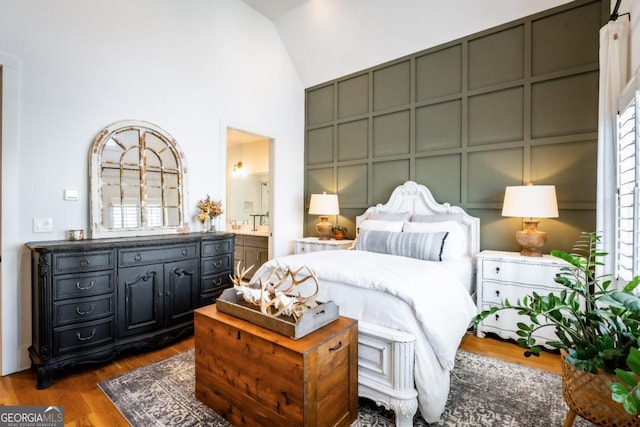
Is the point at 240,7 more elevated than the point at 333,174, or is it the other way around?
the point at 240,7

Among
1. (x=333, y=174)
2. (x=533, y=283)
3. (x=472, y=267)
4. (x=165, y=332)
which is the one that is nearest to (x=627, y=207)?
(x=533, y=283)

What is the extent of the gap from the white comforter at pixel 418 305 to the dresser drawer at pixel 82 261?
1460 mm

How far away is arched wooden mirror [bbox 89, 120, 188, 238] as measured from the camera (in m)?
2.80

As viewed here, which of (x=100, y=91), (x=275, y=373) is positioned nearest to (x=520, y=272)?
(x=275, y=373)

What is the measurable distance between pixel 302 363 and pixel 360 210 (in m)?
3.23

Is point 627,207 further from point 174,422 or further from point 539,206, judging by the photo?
point 174,422

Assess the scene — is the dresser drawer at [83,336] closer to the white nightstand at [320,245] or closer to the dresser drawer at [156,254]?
the dresser drawer at [156,254]

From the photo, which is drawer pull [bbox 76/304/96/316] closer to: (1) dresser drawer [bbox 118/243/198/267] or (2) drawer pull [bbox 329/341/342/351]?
(1) dresser drawer [bbox 118/243/198/267]

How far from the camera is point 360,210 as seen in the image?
4.48 meters

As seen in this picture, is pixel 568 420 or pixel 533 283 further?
pixel 533 283

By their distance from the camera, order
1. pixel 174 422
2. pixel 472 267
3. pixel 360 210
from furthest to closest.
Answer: pixel 360 210 < pixel 472 267 < pixel 174 422

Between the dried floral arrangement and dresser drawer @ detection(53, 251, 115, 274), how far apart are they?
1.11 meters

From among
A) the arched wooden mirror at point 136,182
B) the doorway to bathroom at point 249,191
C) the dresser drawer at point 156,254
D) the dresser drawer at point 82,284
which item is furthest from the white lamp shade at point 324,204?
the dresser drawer at point 82,284

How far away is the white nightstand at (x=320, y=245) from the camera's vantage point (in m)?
4.20
